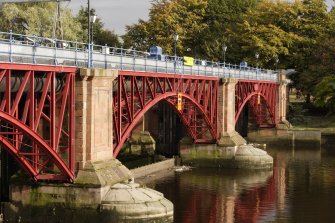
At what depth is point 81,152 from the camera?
119ft

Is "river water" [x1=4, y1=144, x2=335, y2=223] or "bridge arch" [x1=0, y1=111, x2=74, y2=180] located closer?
"bridge arch" [x1=0, y1=111, x2=74, y2=180]

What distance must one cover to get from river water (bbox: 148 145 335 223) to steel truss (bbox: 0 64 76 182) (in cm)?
840

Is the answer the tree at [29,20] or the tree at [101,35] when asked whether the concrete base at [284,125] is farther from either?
the tree at [101,35]

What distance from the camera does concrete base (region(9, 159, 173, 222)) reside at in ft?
116

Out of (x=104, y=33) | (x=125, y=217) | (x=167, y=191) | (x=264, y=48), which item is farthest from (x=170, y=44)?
(x=125, y=217)

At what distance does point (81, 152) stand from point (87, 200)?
8.82 feet

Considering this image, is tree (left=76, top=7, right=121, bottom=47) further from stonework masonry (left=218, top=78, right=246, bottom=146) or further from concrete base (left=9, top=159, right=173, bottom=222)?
concrete base (left=9, top=159, right=173, bottom=222)

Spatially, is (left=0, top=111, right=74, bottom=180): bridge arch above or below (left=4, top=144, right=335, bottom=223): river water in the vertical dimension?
above

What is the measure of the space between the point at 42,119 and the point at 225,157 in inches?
1104

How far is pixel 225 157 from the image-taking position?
204 ft

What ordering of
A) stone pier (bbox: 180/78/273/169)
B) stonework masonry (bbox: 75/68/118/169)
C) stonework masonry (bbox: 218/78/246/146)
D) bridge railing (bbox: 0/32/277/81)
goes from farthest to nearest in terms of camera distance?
1. stonework masonry (bbox: 218/78/246/146)
2. stone pier (bbox: 180/78/273/169)
3. stonework masonry (bbox: 75/68/118/169)
4. bridge railing (bbox: 0/32/277/81)

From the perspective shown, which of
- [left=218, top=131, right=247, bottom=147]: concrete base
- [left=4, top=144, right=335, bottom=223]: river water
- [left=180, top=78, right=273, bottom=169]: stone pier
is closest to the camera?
[left=4, top=144, right=335, bottom=223]: river water

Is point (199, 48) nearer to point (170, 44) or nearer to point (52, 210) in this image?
point (170, 44)

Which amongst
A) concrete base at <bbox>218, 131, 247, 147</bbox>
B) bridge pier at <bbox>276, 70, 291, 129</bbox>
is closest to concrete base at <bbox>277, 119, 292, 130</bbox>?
bridge pier at <bbox>276, 70, 291, 129</bbox>
